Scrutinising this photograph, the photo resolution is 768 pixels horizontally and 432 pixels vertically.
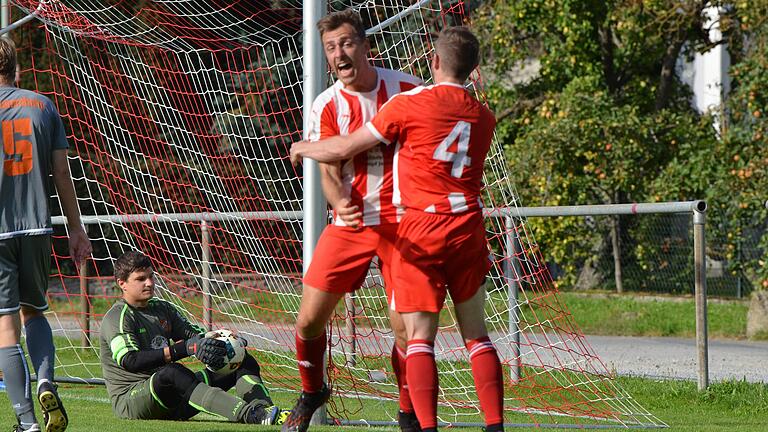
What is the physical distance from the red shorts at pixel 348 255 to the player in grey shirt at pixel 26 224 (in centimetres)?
127

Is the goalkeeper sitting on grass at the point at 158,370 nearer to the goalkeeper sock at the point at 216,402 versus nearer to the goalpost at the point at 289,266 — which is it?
the goalkeeper sock at the point at 216,402

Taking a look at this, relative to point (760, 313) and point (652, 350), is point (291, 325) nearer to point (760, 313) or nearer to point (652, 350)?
point (652, 350)

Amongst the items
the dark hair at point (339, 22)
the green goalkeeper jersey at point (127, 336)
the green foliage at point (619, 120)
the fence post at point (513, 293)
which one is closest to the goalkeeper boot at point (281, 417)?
the green goalkeeper jersey at point (127, 336)

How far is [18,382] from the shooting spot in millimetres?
5477

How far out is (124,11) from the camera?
10.7 m

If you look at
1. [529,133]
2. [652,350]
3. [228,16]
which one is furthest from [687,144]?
[228,16]

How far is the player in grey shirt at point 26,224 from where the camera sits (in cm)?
547

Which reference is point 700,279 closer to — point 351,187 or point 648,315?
point 351,187

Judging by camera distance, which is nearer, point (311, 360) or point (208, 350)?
point (311, 360)

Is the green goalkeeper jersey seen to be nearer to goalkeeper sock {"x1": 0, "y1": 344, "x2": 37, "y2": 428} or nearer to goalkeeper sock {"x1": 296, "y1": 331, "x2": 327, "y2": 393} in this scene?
goalkeeper sock {"x1": 0, "y1": 344, "x2": 37, "y2": 428}

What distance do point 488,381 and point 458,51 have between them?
143 centimetres

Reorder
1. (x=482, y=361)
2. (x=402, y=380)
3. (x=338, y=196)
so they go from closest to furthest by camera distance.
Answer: (x=482, y=361), (x=338, y=196), (x=402, y=380)

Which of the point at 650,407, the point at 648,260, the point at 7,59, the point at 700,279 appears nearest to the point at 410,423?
the point at 7,59

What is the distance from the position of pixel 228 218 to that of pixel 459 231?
4.48 meters
